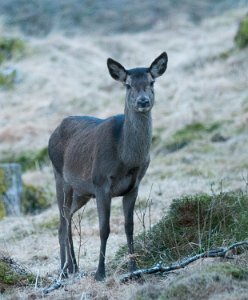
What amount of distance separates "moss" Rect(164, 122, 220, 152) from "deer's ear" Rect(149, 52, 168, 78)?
912 cm

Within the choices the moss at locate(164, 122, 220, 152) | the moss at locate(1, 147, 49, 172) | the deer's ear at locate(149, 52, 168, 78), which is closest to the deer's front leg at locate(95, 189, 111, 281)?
the deer's ear at locate(149, 52, 168, 78)

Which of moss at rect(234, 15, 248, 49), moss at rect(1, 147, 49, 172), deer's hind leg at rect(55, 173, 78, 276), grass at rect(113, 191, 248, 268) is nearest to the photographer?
grass at rect(113, 191, 248, 268)

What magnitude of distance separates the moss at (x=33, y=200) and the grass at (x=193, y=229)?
20.1 ft

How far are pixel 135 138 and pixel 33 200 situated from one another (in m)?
7.59

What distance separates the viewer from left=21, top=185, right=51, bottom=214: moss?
1625cm

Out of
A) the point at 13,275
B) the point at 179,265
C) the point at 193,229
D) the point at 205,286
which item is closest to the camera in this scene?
the point at 205,286

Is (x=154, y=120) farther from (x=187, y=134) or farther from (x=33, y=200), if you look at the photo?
(x=33, y=200)

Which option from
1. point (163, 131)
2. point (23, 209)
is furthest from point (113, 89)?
point (23, 209)

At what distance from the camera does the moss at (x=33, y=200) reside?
16250mm

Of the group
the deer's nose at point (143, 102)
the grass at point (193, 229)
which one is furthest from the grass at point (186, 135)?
the deer's nose at point (143, 102)

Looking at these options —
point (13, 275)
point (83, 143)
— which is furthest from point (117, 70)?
point (13, 275)

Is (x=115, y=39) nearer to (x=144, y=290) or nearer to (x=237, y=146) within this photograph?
(x=237, y=146)

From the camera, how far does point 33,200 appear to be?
1648 cm

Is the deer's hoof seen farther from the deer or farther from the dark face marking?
the dark face marking
